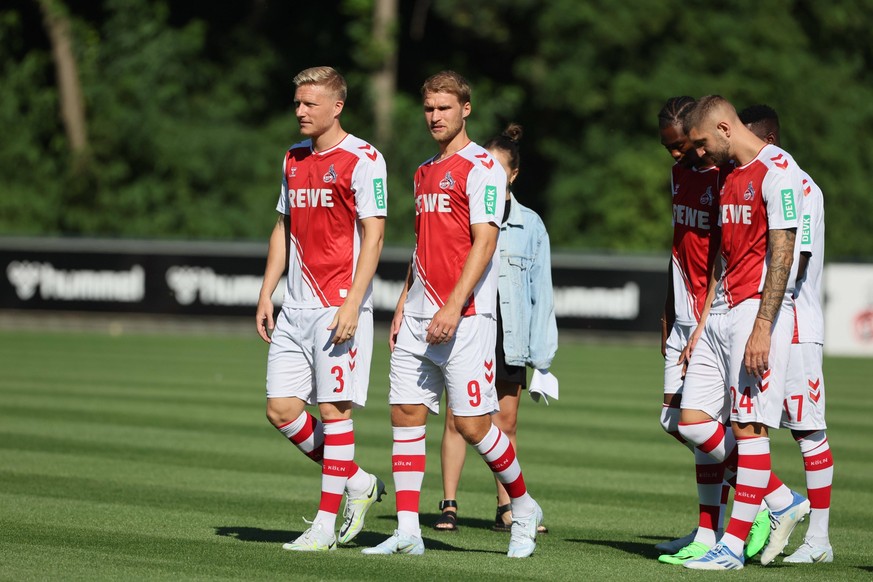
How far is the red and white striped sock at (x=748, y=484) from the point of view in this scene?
276 inches

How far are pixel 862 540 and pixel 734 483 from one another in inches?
41.6

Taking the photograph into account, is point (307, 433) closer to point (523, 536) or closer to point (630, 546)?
point (523, 536)

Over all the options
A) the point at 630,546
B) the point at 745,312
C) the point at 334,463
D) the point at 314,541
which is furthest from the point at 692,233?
the point at 314,541

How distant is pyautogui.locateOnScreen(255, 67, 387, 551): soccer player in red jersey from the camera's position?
731 centimetres

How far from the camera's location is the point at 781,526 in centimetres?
730

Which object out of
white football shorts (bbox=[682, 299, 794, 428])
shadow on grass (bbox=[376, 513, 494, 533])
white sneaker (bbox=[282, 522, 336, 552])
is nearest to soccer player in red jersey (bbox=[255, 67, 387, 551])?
white sneaker (bbox=[282, 522, 336, 552])

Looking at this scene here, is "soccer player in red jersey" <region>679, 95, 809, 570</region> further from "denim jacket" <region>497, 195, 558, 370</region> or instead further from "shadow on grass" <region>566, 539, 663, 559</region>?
"denim jacket" <region>497, 195, 558, 370</region>

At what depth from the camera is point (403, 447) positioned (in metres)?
7.31

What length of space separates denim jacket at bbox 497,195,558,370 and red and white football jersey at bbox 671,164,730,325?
1.09 meters

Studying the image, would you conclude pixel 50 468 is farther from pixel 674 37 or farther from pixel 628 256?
pixel 674 37

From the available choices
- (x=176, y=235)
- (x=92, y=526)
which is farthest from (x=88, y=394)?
(x=176, y=235)

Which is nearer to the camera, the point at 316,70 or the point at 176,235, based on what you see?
the point at 316,70

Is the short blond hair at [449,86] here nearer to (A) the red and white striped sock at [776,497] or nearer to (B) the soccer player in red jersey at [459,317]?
(B) the soccer player in red jersey at [459,317]

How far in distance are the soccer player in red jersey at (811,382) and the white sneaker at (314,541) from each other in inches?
95.6
